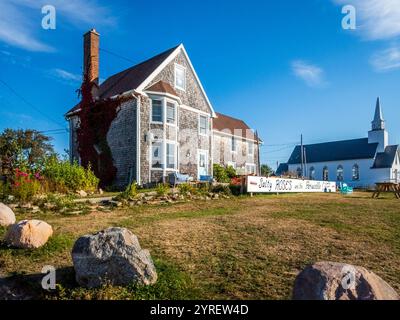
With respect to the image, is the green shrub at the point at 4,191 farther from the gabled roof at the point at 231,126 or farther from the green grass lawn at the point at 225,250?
the gabled roof at the point at 231,126

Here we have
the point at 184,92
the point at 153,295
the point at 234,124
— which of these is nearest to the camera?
the point at 153,295

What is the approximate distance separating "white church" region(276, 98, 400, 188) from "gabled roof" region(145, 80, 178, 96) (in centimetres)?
3379

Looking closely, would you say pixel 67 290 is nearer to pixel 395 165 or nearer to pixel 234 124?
pixel 234 124

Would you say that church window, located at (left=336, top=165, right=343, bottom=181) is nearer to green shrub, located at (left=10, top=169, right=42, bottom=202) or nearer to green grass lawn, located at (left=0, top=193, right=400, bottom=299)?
green grass lawn, located at (left=0, top=193, right=400, bottom=299)

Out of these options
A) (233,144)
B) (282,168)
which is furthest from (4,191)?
(282,168)

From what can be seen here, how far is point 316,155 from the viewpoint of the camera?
62.5 m

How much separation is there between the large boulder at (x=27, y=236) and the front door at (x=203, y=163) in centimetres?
1879

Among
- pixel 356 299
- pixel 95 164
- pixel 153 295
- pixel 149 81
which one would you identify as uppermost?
pixel 149 81

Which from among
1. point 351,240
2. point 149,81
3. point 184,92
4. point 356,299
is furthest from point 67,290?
point 184,92

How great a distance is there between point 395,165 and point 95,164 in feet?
169

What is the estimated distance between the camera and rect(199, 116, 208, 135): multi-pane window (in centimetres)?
2614

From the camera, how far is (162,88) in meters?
21.2

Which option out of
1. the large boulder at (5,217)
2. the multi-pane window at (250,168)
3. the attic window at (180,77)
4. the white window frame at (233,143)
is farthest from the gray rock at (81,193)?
the multi-pane window at (250,168)

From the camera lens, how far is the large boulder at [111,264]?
464 cm
